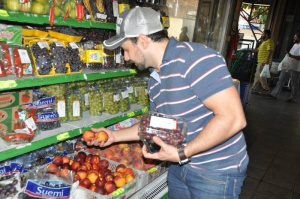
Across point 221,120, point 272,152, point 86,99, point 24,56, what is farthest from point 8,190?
point 272,152

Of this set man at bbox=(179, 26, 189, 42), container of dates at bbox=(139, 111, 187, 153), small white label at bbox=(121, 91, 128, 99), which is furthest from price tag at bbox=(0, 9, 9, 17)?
man at bbox=(179, 26, 189, 42)

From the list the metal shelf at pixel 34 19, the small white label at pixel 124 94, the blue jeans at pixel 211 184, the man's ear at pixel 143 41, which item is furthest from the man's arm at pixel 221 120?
the small white label at pixel 124 94

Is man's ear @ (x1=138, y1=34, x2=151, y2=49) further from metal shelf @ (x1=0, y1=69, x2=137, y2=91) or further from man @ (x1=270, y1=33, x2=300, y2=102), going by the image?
man @ (x1=270, y1=33, x2=300, y2=102)

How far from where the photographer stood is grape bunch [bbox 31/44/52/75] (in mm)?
1985

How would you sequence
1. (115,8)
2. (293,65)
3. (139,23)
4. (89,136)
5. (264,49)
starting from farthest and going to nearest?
1. (264,49)
2. (293,65)
3. (115,8)
4. (89,136)
5. (139,23)

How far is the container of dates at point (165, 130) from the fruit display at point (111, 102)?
1180mm

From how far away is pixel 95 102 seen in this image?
2.65 meters

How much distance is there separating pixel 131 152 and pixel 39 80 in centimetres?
139

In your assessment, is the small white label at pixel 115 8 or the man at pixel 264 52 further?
the man at pixel 264 52

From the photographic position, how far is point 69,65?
2.20m

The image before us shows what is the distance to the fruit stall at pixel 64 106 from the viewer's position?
1.85 meters

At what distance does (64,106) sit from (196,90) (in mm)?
1393

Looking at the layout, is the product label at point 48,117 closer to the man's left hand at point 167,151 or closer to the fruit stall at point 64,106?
the fruit stall at point 64,106

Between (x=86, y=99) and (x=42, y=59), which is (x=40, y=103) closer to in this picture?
(x=42, y=59)
